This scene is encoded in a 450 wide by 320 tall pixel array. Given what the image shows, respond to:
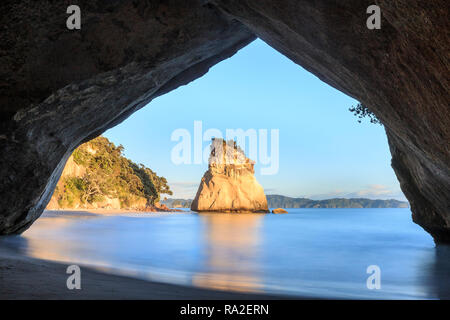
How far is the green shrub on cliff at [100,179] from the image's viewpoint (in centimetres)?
3959

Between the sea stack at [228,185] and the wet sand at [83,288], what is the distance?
53.5 m

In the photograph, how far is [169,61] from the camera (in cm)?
703

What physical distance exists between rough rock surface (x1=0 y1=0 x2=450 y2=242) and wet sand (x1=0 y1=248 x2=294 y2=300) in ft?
8.94

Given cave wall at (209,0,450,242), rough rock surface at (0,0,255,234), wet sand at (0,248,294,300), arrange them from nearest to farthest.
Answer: cave wall at (209,0,450,242)
wet sand at (0,248,294,300)
rough rock surface at (0,0,255,234)

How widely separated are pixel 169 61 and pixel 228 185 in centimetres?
5206

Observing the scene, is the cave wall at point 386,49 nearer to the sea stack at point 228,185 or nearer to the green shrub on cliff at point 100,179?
the green shrub on cliff at point 100,179

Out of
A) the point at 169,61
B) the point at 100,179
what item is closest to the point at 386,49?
the point at 169,61

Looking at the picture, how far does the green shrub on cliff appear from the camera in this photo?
39.6m

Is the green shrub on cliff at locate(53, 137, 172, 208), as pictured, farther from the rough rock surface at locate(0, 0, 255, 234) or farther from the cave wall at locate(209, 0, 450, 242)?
the cave wall at locate(209, 0, 450, 242)

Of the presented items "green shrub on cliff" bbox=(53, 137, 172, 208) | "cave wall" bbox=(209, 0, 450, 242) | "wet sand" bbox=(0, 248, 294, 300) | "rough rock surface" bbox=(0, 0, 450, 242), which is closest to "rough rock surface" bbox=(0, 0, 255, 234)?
"rough rock surface" bbox=(0, 0, 450, 242)

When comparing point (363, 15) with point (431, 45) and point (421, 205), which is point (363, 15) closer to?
point (431, 45)

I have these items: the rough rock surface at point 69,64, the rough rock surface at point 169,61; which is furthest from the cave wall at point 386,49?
the rough rock surface at point 69,64
